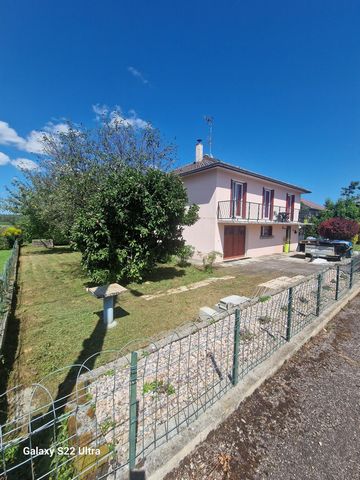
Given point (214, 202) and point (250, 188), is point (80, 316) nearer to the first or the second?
point (214, 202)

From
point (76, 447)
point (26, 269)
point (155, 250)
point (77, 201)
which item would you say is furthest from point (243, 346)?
point (26, 269)

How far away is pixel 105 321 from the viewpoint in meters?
4.93

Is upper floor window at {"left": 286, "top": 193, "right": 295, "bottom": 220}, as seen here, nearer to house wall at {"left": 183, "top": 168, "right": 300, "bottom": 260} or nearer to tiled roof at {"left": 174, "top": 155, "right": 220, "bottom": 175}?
house wall at {"left": 183, "top": 168, "right": 300, "bottom": 260}

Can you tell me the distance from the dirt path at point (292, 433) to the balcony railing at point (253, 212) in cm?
1040

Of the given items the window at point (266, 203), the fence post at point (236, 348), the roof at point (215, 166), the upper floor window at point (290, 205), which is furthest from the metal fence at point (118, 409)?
the upper floor window at point (290, 205)

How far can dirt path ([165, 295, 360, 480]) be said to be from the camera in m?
1.92

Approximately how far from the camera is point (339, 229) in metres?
21.7

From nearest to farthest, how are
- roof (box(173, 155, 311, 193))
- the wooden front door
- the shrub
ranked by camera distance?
1. roof (box(173, 155, 311, 193))
2. the wooden front door
3. the shrub

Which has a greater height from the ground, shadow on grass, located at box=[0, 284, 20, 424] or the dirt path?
the dirt path

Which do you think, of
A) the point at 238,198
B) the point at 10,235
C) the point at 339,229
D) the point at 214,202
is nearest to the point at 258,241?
the point at 238,198

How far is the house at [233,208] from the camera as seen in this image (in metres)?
13.0

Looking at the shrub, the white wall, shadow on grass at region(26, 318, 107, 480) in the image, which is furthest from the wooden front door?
the shrub

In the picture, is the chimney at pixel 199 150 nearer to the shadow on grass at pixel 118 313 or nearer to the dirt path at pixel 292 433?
the shadow on grass at pixel 118 313

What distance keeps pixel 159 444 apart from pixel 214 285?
630 cm
